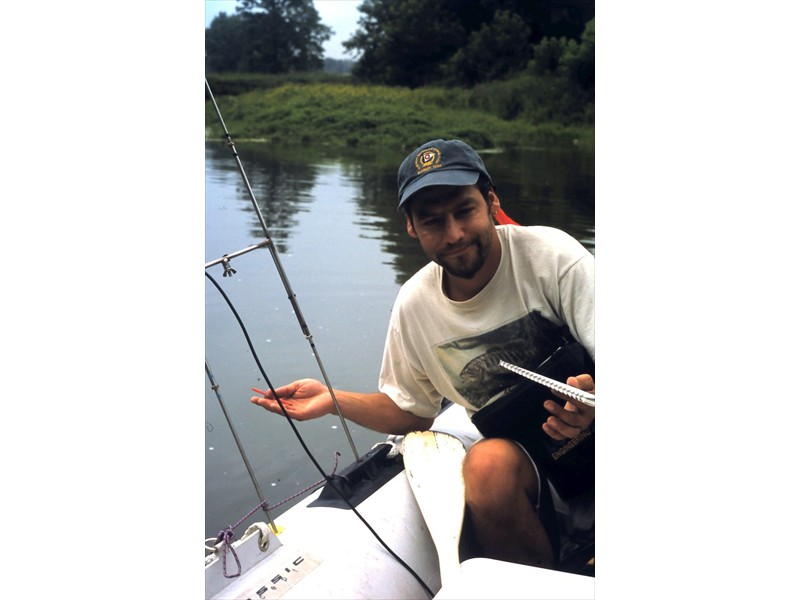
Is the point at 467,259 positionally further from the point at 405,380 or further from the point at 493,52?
the point at 493,52

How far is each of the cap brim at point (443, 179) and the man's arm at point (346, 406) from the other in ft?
1.37

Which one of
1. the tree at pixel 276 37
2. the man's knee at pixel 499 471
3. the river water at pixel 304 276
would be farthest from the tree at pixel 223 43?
the man's knee at pixel 499 471

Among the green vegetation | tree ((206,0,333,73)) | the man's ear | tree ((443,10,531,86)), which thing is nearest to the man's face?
the man's ear

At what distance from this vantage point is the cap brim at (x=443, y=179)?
128 cm

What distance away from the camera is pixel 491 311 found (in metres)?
1.33

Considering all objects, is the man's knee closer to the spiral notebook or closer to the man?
the man

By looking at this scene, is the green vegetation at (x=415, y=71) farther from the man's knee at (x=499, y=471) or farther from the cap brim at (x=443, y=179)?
the man's knee at (x=499, y=471)

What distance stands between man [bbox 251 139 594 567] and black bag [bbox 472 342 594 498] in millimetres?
11

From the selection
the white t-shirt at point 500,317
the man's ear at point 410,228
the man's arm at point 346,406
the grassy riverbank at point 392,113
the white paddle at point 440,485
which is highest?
the grassy riverbank at point 392,113

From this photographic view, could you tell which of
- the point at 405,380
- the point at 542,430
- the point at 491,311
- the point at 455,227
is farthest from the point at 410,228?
the point at 542,430
